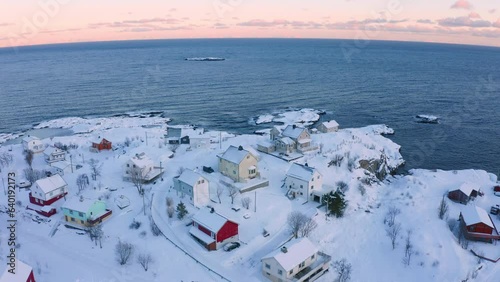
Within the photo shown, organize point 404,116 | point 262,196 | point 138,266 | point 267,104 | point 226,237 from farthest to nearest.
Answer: point 267,104, point 404,116, point 262,196, point 226,237, point 138,266

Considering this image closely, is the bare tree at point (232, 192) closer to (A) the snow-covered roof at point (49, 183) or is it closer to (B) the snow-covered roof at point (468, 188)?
(A) the snow-covered roof at point (49, 183)

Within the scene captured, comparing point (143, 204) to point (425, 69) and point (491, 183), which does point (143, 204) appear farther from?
point (425, 69)

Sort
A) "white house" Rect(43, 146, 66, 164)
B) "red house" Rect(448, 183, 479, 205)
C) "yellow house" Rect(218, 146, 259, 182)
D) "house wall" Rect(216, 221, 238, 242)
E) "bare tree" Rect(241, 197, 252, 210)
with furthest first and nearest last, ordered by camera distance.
→ "white house" Rect(43, 146, 66, 164)
"yellow house" Rect(218, 146, 259, 182)
"red house" Rect(448, 183, 479, 205)
"bare tree" Rect(241, 197, 252, 210)
"house wall" Rect(216, 221, 238, 242)

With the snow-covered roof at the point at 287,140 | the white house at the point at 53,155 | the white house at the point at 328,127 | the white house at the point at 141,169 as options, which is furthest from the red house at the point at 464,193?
the white house at the point at 53,155

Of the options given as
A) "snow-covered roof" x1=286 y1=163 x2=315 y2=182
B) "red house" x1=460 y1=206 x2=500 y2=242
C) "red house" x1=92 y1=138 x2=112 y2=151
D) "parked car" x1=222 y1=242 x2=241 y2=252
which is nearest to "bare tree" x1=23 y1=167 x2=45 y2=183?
"red house" x1=92 y1=138 x2=112 y2=151

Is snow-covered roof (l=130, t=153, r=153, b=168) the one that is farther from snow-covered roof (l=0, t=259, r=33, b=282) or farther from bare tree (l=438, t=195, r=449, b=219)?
bare tree (l=438, t=195, r=449, b=219)

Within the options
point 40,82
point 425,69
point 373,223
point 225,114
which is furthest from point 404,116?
point 40,82
